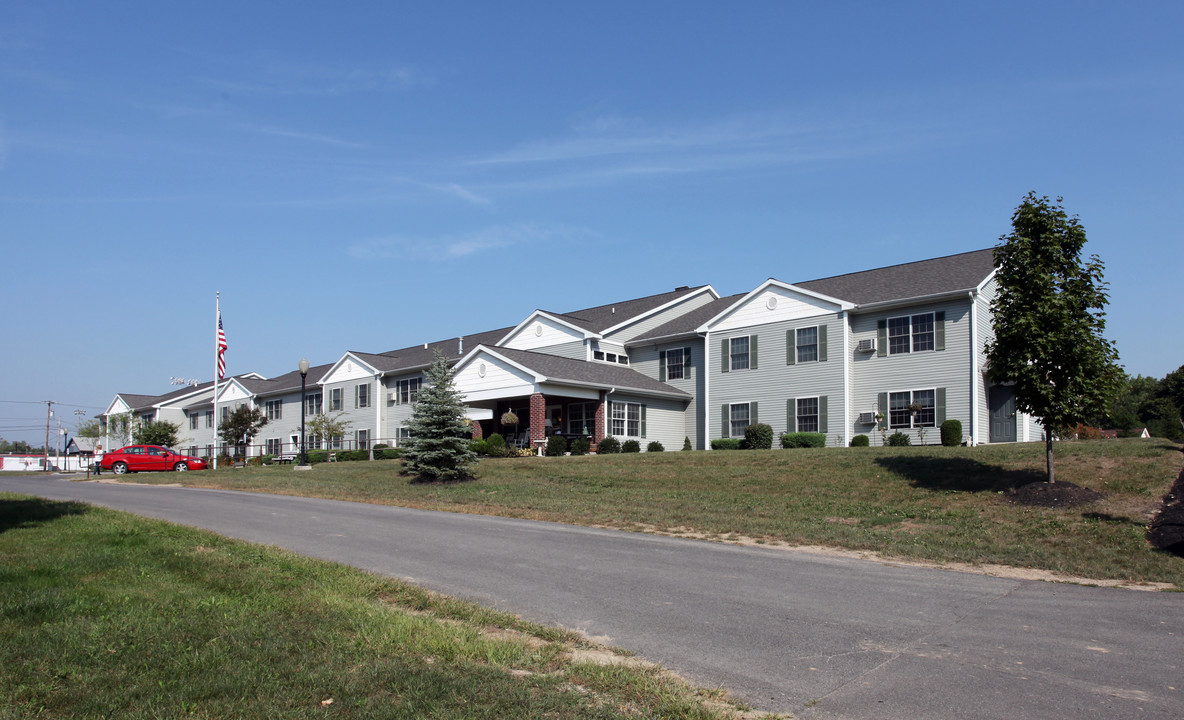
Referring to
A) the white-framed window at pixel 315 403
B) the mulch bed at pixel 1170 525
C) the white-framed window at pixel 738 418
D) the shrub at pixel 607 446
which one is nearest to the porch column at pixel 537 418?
the shrub at pixel 607 446

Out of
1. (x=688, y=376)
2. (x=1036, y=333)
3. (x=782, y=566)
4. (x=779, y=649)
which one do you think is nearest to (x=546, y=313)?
(x=688, y=376)

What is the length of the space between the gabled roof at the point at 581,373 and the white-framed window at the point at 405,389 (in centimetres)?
1041

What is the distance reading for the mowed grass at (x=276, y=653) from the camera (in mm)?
5242

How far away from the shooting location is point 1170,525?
42.8 feet

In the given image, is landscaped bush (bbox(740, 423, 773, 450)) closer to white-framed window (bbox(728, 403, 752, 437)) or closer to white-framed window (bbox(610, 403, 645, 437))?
white-framed window (bbox(728, 403, 752, 437))

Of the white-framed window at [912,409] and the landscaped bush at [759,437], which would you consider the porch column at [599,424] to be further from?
the white-framed window at [912,409]

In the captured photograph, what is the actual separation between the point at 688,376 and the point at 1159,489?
21490mm

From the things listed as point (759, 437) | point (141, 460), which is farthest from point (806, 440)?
point (141, 460)

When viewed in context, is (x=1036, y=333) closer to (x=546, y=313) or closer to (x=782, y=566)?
(x=782, y=566)

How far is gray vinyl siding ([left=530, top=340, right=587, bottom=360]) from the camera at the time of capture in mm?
36594

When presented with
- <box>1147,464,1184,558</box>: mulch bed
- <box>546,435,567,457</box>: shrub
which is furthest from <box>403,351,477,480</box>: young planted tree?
<box>1147,464,1184,558</box>: mulch bed

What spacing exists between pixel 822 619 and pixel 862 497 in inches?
414

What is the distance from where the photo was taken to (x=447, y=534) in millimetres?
13984

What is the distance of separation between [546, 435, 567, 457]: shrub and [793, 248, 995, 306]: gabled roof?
1172 cm
